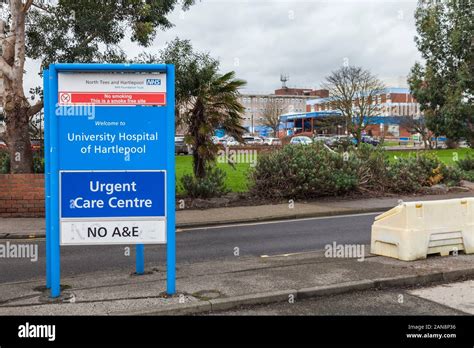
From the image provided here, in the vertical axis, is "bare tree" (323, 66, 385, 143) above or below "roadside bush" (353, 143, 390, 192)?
above

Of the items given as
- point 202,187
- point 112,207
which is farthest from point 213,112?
point 112,207

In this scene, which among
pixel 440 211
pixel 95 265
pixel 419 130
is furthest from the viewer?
pixel 419 130

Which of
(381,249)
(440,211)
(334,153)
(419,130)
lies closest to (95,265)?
(381,249)

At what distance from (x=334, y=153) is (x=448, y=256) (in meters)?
10.3

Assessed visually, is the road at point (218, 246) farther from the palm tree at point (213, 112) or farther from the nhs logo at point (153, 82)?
the palm tree at point (213, 112)

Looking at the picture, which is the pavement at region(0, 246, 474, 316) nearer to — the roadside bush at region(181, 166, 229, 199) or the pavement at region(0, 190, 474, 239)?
the pavement at region(0, 190, 474, 239)

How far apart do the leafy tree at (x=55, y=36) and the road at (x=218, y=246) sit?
4.59 meters

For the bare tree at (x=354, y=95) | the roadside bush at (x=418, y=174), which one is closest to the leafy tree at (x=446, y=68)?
the roadside bush at (x=418, y=174)

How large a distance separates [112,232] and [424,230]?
4.46 m

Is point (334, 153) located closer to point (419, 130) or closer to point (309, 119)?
point (419, 130)

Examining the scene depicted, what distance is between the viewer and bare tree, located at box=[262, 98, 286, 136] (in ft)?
290

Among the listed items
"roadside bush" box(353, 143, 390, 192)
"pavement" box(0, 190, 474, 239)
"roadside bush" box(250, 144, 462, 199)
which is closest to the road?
"pavement" box(0, 190, 474, 239)

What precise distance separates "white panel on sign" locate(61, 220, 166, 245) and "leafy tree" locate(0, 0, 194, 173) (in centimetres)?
959

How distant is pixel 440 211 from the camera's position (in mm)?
7824
